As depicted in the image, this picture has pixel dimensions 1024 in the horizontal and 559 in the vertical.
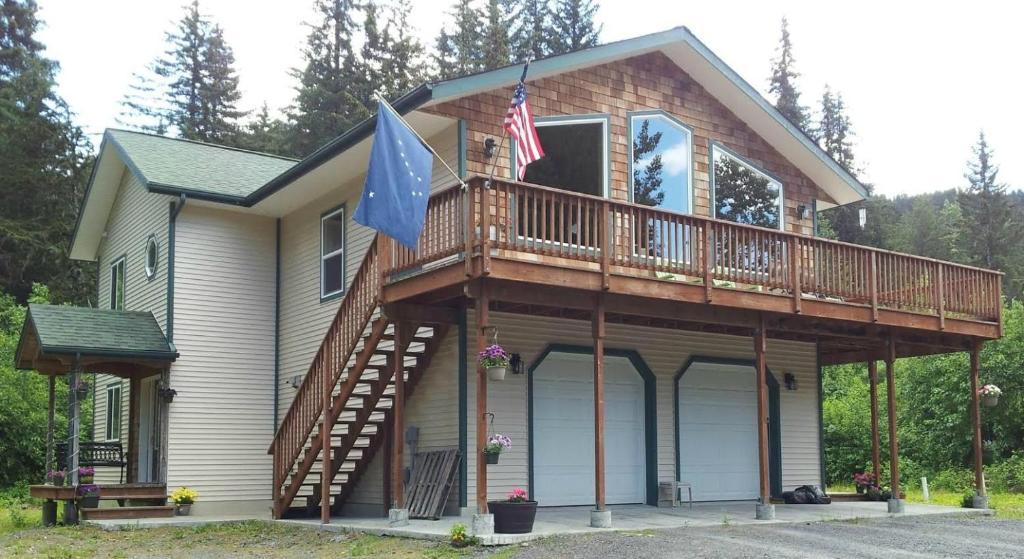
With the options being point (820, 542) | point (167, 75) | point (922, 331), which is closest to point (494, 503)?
point (820, 542)

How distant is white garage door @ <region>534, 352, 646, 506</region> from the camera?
15195 mm

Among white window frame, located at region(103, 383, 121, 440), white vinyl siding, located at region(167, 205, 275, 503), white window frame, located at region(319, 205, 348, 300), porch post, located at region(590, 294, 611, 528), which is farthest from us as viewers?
white window frame, located at region(103, 383, 121, 440)

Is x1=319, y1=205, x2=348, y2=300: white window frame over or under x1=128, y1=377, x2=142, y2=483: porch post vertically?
over

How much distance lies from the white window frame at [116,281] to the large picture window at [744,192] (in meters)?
12.3

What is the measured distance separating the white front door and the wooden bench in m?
0.35

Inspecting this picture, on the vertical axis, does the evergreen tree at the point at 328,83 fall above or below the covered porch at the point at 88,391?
above

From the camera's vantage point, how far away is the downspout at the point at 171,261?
1836 cm

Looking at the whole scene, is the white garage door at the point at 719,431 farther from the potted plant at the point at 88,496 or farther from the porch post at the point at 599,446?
the potted plant at the point at 88,496

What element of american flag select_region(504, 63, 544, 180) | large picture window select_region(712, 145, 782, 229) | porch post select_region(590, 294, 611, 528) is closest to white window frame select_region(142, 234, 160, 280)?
american flag select_region(504, 63, 544, 180)

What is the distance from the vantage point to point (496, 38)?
44.9 meters

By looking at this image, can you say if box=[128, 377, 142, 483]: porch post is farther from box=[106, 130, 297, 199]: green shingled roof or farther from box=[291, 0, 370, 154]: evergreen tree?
box=[291, 0, 370, 154]: evergreen tree

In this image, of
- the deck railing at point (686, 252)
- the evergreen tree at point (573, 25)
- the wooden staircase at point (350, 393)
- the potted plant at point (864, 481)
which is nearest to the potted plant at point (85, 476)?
the wooden staircase at point (350, 393)

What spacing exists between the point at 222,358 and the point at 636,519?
8.69 metres

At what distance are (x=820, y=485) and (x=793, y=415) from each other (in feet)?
4.49
